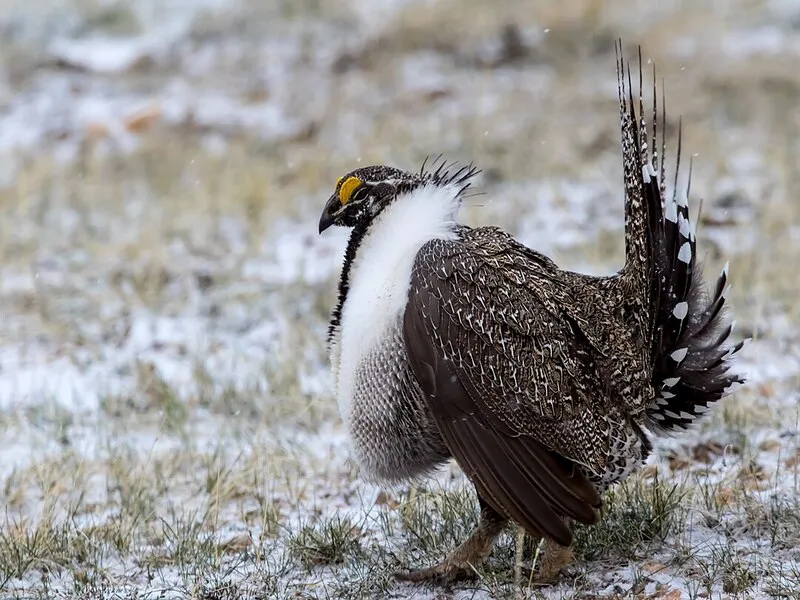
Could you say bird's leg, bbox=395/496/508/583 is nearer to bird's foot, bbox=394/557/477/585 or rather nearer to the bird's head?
bird's foot, bbox=394/557/477/585

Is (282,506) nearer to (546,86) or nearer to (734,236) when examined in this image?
(734,236)

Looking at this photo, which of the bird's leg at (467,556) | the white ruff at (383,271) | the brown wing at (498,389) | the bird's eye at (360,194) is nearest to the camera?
the brown wing at (498,389)

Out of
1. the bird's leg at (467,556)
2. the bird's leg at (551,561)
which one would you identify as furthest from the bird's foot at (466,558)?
the bird's leg at (551,561)

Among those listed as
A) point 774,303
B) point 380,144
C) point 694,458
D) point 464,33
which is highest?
point 464,33

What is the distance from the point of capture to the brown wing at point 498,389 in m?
3.06

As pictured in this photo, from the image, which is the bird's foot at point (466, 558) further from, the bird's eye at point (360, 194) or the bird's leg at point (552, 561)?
the bird's eye at point (360, 194)

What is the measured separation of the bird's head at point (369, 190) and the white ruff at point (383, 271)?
1.1 inches

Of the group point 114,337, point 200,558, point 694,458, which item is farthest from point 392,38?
point 200,558

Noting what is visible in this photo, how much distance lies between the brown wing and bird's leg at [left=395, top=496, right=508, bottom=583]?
289 mm

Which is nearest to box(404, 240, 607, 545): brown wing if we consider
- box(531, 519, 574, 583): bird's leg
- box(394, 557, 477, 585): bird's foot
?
box(531, 519, 574, 583): bird's leg

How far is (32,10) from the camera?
12.3 m

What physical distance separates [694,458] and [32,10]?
10133mm

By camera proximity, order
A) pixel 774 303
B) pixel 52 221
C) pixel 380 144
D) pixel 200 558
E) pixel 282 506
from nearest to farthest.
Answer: pixel 200 558 < pixel 282 506 < pixel 774 303 < pixel 52 221 < pixel 380 144

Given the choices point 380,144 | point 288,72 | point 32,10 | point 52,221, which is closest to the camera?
point 52,221
